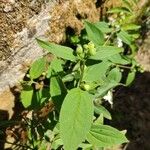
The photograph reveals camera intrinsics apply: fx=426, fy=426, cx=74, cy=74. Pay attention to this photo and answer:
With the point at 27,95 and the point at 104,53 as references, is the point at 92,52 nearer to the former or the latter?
the point at 104,53

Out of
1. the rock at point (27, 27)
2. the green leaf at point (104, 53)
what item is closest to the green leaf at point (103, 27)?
the rock at point (27, 27)

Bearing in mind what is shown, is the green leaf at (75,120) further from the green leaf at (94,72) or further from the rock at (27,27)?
the rock at (27,27)

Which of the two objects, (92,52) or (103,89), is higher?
(92,52)

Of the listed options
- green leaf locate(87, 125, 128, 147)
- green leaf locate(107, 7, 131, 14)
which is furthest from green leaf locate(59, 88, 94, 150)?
green leaf locate(107, 7, 131, 14)

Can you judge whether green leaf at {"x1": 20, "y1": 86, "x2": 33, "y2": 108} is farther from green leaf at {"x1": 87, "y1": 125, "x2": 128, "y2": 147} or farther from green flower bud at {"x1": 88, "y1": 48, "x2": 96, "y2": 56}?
green flower bud at {"x1": 88, "y1": 48, "x2": 96, "y2": 56}

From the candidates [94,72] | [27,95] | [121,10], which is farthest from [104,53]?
[121,10]

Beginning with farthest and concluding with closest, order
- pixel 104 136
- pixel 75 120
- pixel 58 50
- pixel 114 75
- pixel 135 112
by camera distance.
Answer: pixel 135 112 < pixel 114 75 < pixel 104 136 < pixel 58 50 < pixel 75 120

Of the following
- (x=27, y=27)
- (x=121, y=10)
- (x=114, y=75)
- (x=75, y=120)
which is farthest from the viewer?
(x=121, y=10)
